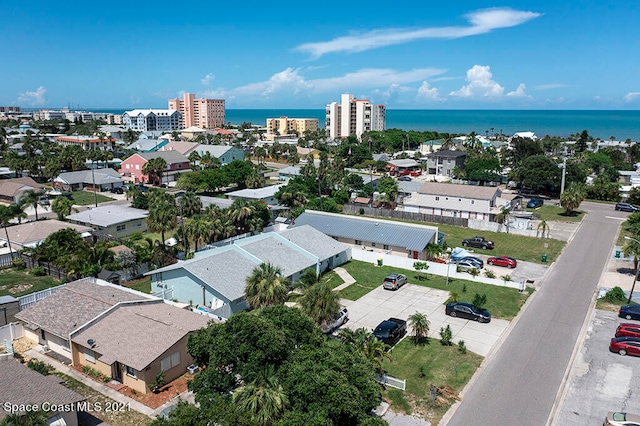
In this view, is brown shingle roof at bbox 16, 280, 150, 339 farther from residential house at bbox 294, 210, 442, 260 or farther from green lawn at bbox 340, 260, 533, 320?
residential house at bbox 294, 210, 442, 260

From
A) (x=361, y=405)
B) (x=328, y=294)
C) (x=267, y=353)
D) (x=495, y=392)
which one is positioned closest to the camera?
(x=361, y=405)

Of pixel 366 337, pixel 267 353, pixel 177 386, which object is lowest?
pixel 177 386

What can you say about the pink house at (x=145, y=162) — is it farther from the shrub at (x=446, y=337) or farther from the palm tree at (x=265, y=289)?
the shrub at (x=446, y=337)

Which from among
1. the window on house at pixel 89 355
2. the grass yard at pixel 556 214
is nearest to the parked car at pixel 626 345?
the window on house at pixel 89 355

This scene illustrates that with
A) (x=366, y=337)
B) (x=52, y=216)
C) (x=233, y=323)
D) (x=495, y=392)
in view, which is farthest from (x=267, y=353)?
(x=52, y=216)

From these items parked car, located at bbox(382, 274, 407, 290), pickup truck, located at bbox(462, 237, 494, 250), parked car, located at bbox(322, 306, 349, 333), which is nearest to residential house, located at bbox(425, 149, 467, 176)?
pickup truck, located at bbox(462, 237, 494, 250)

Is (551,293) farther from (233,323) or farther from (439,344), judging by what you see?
(233,323)

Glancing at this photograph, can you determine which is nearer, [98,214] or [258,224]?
[258,224]

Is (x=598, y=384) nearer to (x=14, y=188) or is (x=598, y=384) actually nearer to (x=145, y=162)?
(x=14, y=188)
